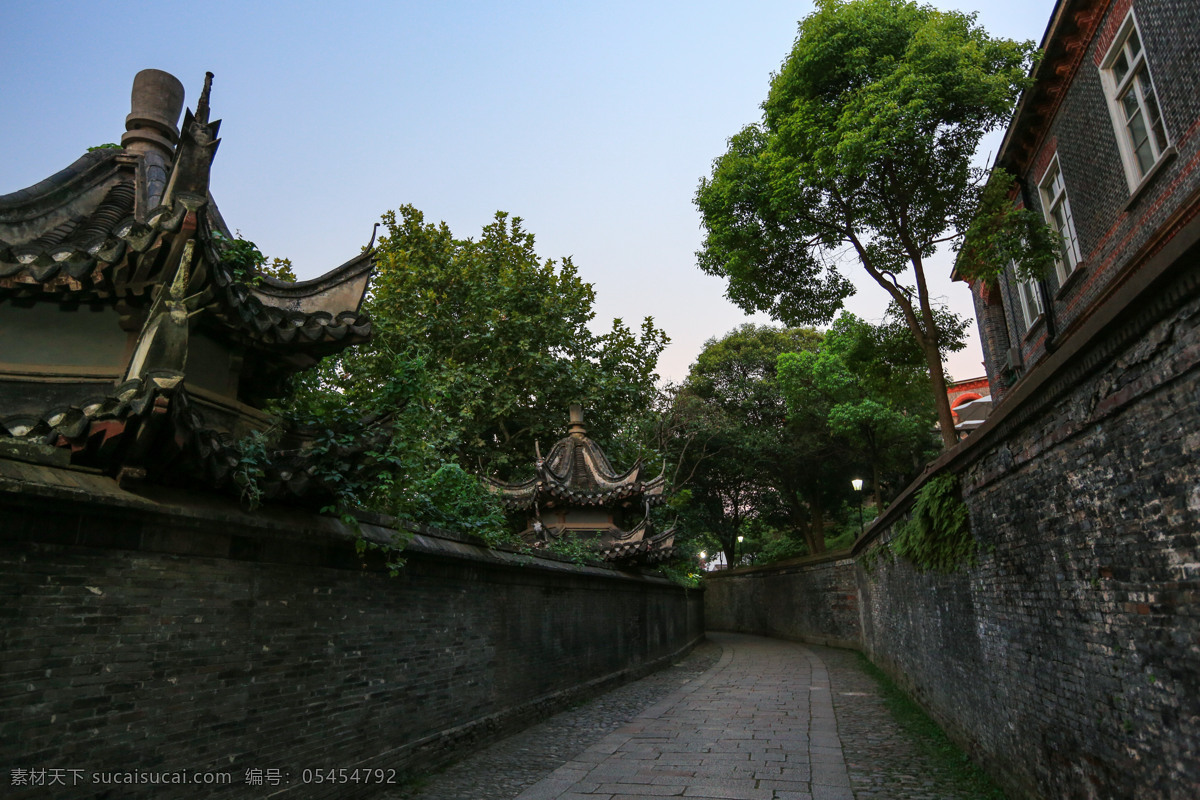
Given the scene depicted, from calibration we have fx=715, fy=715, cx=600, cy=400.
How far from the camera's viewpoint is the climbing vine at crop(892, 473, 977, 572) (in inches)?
278

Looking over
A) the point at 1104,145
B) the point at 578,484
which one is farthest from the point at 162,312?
the point at 578,484

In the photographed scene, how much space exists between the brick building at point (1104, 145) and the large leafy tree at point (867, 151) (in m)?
0.89

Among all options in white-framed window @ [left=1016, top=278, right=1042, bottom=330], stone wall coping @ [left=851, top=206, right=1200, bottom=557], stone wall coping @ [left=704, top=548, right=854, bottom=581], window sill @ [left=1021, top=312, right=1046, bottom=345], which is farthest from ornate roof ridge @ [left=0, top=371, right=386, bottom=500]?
stone wall coping @ [left=704, top=548, right=854, bottom=581]

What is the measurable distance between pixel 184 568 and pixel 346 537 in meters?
1.50

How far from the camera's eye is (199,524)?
4.82 metres

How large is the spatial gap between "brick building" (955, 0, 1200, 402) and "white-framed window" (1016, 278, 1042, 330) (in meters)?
0.05

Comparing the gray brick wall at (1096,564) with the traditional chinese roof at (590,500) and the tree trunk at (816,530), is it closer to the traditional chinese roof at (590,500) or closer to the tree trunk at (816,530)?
the traditional chinese roof at (590,500)

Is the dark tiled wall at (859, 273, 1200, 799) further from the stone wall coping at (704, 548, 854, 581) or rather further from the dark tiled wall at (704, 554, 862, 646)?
the stone wall coping at (704, 548, 854, 581)

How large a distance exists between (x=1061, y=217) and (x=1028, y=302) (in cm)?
258

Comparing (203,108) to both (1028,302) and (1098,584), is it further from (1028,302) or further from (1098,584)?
(1028,302)

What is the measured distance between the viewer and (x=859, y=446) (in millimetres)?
27203

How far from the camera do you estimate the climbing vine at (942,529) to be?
707 centimetres

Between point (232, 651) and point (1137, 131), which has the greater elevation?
point (1137, 131)

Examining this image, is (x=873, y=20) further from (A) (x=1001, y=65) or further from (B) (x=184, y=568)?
(B) (x=184, y=568)
